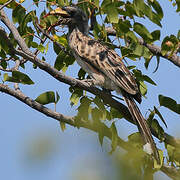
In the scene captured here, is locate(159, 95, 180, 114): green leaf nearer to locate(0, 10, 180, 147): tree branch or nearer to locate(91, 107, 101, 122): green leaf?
locate(0, 10, 180, 147): tree branch

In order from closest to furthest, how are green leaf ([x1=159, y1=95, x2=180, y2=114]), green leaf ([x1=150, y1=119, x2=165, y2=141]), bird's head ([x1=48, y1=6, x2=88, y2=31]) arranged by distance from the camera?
1. green leaf ([x1=159, y1=95, x2=180, y2=114])
2. green leaf ([x1=150, y1=119, x2=165, y2=141])
3. bird's head ([x1=48, y1=6, x2=88, y2=31])

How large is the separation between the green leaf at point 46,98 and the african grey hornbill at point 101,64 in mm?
859

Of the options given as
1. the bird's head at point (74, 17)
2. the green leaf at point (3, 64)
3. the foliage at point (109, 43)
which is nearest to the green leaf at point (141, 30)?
the foliage at point (109, 43)

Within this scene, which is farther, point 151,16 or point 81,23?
point 81,23

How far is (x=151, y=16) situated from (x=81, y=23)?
2295 mm

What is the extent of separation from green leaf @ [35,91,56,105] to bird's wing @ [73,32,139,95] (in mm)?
1003

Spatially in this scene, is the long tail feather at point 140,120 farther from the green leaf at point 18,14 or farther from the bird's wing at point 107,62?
the green leaf at point 18,14

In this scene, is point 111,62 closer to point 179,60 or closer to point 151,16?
point 179,60

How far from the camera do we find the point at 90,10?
335 centimetres

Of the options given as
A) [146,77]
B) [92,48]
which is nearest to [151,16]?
[146,77]

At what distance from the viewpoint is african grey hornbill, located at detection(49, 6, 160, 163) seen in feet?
12.6

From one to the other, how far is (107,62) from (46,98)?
4.14 feet

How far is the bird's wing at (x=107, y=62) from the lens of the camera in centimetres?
390

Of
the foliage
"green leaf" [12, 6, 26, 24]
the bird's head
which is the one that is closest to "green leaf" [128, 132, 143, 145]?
the foliage
